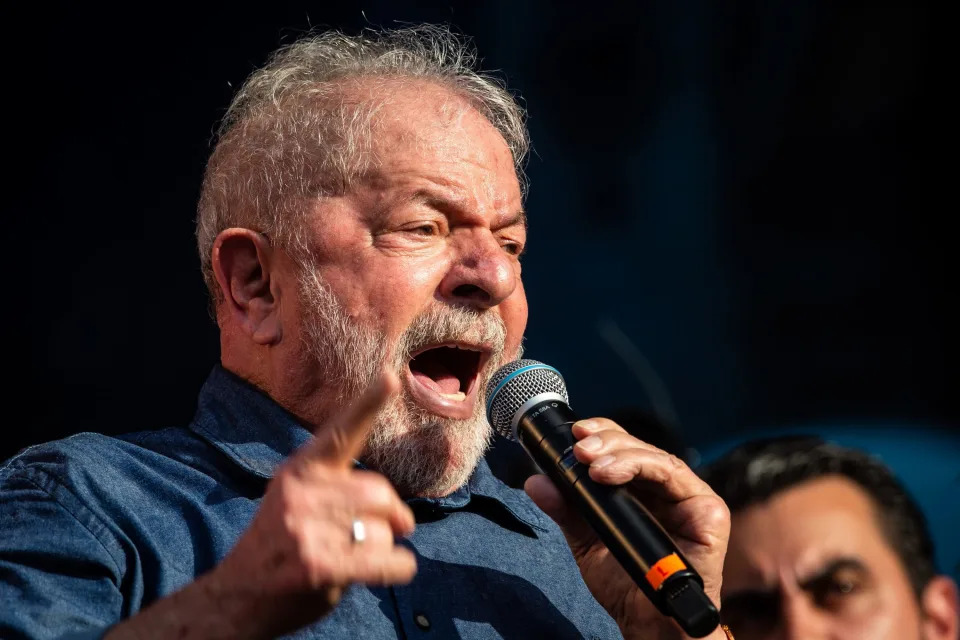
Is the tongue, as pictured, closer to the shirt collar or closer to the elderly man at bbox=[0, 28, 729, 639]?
the elderly man at bbox=[0, 28, 729, 639]

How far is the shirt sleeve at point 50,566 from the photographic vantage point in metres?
1.46

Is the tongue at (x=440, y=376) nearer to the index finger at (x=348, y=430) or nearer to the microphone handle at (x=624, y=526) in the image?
the microphone handle at (x=624, y=526)

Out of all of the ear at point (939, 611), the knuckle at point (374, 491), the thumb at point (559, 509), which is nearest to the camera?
the knuckle at point (374, 491)

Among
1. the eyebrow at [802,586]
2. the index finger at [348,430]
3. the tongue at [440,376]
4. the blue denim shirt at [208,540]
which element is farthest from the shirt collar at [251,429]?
the index finger at [348,430]

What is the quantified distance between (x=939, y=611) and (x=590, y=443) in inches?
61.4

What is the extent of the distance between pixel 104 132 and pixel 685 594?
90.5 inches

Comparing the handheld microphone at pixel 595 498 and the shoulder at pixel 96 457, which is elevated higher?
the handheld microphone at pixel 595 498

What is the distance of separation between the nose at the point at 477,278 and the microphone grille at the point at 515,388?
244 millimetres

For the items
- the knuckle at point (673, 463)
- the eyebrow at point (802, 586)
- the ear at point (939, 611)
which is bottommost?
the ear at point (939, 611)

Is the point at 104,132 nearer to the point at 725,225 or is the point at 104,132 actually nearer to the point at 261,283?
the point at 261,283

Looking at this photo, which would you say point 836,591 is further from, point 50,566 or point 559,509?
point 50,566

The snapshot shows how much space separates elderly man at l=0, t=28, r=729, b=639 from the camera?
5.43 feet

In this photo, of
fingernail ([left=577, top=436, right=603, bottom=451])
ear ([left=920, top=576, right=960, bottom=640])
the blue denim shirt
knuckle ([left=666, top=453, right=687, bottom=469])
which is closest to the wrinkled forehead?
ear ([left=920, top=576, right=960, bottom=640])

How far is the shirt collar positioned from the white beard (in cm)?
7
